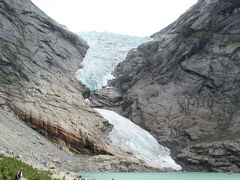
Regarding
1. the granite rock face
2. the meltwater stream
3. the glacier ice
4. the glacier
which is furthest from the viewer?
the glacier

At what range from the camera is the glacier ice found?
48562 millimetres

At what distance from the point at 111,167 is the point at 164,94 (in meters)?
27.6

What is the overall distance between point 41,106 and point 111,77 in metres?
34.2

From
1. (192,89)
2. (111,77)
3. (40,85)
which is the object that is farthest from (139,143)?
(111,77)

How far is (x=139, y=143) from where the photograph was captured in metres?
52.9

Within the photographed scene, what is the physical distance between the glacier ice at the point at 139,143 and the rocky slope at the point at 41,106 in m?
3.33

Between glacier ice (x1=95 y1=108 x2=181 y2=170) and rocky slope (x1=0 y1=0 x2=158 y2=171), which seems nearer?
rocky slope (x1=0 y1=0 x2=158 y2=171)

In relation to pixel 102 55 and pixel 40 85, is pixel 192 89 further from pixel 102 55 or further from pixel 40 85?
pixel 102 55

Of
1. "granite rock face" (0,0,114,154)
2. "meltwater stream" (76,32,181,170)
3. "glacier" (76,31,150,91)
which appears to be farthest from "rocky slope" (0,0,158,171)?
"glacier" (76,31,150,91)

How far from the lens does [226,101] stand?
5462cm

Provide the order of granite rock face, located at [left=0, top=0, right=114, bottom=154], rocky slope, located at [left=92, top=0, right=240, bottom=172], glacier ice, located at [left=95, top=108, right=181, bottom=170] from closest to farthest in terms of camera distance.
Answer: granite rock face, located at [left=0, top=0, right=114, bottom=154], glacier ice, located at [left=95, top=108, right=181, bottom=170], rocky slope, located at [left=92, top=0, right=240, bottom=172]

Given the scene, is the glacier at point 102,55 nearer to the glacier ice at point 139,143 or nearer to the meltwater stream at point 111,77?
the meltwater stream at point 111,77

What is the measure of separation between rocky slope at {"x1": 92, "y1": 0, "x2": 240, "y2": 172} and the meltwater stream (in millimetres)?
2774

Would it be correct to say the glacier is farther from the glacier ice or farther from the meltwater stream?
the glacier ice
